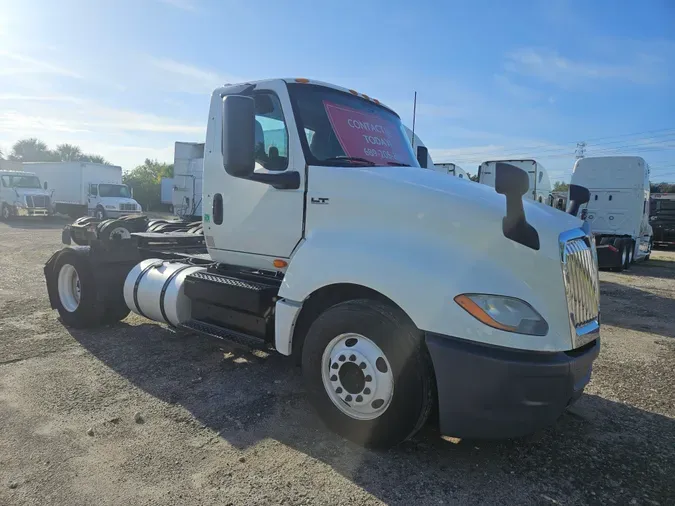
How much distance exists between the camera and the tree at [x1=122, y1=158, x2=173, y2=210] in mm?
A: 46688

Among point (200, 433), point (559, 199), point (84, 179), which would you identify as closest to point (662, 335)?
point (200, 433)

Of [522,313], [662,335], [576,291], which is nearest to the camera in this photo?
[522,313]

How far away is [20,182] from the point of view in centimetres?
2802

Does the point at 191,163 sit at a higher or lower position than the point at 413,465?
higher

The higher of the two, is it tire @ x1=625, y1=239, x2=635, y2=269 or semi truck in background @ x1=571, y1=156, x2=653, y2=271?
semi truck in background @ x1=571, y1=156, x2=653, y2=271

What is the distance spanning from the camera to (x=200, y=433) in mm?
3537

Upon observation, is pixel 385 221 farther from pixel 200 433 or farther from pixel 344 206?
pixel 200 433

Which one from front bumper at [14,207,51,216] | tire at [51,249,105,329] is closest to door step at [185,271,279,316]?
tire at [51,249,105,329]

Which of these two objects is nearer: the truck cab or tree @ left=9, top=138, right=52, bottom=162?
the truck cab

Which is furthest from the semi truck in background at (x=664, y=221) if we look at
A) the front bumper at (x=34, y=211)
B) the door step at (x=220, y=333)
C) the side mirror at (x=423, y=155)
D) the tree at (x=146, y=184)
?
the tree at (x=146, y=184)

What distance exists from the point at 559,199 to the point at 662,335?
1163 centimetres

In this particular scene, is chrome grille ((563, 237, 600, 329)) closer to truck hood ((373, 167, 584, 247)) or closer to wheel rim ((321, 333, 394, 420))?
truck hood ((373, 167, 584, 247))

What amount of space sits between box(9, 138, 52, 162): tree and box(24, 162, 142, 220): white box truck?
75648mm

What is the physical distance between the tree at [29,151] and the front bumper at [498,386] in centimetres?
10799
